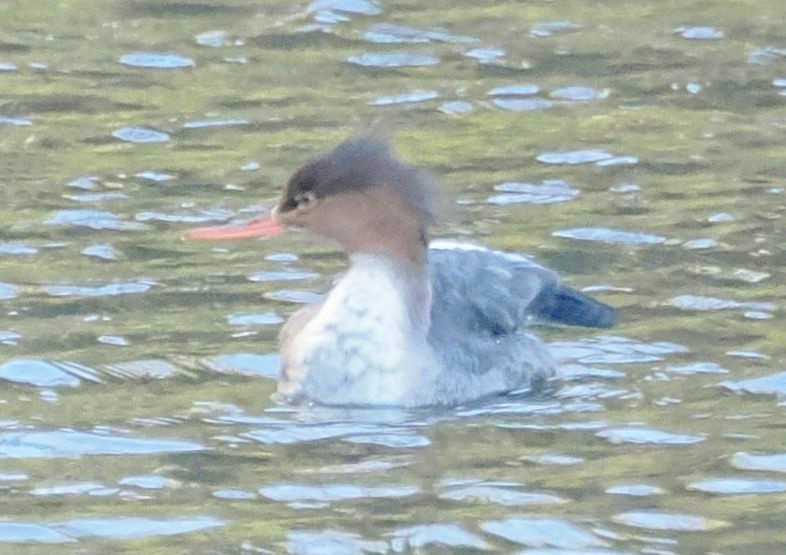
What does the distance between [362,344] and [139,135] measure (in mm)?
4956

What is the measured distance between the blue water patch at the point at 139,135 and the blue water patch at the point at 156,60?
5.41 feet

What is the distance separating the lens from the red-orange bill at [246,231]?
10859 millimetres

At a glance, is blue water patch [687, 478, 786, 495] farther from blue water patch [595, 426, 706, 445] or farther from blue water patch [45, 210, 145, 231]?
blue water patch [45, 210, 145, 231]

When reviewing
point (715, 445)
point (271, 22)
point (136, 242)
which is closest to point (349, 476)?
point (715, 445)

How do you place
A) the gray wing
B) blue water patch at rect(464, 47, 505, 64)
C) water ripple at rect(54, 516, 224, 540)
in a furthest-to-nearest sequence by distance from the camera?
blue water patch at rect(464, 47, 505, 64) < the gray wing < water ripple at rect(54, 516, 224, 540)

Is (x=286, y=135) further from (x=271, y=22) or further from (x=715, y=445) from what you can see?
(x=715, y=445)

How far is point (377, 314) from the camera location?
35.3 ft

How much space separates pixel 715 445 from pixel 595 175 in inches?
191

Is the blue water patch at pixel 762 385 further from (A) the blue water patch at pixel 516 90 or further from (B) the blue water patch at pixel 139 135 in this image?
(A) the blue water patch at pixel 516 90

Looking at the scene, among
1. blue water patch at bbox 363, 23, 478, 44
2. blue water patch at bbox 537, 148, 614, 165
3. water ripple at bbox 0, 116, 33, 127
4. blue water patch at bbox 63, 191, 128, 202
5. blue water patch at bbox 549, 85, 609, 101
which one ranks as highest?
blue water patch at bbox 363, 23, 478, 44

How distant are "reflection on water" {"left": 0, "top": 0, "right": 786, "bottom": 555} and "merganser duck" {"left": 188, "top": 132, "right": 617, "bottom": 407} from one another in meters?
0.18

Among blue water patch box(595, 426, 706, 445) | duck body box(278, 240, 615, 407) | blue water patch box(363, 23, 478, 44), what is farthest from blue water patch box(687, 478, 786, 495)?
blue water patch box(363, 23, 478, 44)

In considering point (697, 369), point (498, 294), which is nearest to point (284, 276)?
point (498, 294)

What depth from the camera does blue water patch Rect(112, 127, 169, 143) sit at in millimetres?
15148
